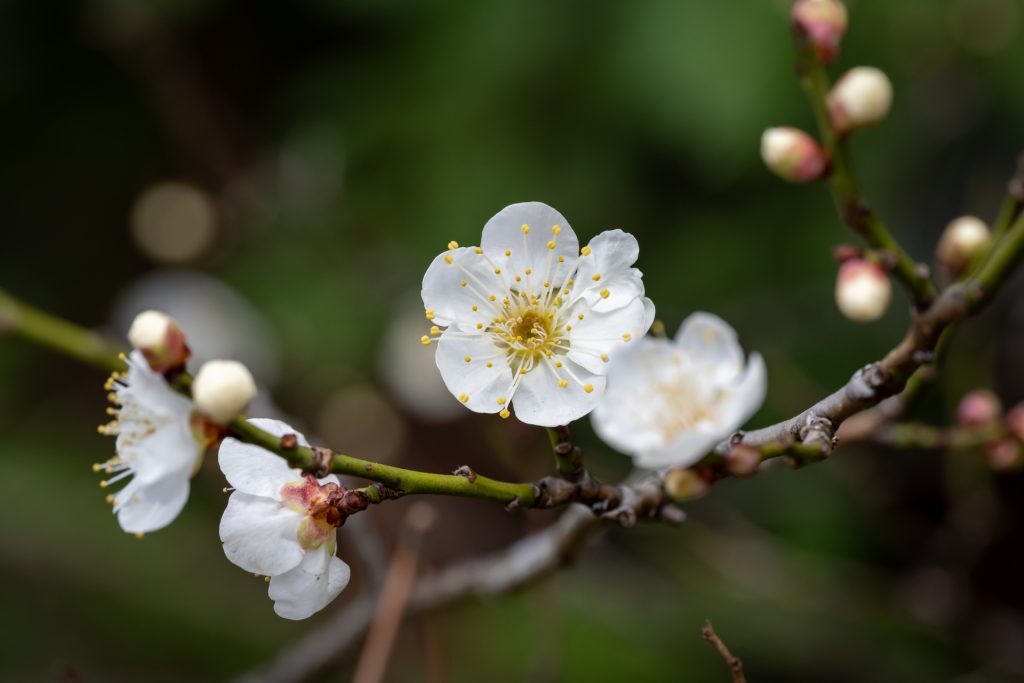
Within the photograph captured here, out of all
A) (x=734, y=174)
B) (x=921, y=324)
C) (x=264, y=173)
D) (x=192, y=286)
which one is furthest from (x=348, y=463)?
(x=264, y=173)

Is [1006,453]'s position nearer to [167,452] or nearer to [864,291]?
[864,291]

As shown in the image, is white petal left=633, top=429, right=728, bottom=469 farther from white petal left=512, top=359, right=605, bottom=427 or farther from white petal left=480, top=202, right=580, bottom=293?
white petal left=480, top=202, right=580, bottom=293

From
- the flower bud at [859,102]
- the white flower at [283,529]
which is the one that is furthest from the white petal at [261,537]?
the flower bud at [859,102]

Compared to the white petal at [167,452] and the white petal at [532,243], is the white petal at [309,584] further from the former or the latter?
the white petal at [532,243]

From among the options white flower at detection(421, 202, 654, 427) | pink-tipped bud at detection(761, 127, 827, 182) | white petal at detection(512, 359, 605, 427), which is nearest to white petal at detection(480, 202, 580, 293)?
white flower at detection(421, 202, 654, 427)

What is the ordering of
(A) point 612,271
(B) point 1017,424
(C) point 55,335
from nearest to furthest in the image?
1. (A) point 612,271
2. (B) point 1017,424
3. (C) point 55,335

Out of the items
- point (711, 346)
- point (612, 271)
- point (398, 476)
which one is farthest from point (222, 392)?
point (711, 346)

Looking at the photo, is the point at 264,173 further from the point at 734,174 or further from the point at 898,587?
the point at 898,587
